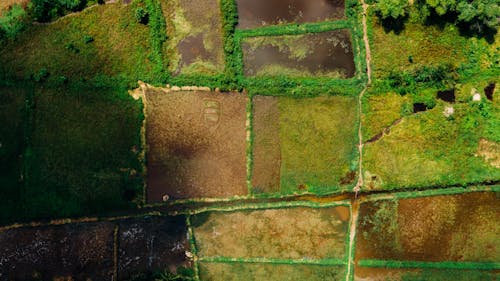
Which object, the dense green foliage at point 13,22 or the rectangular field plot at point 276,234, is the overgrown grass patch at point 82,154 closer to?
the dense green foliage at point 13,22

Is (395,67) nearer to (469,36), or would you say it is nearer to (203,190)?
(469,36)

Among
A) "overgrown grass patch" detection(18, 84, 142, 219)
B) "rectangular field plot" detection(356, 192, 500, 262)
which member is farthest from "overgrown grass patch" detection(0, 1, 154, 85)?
"rectangular field plot" detection(356, 192, 500, 262)

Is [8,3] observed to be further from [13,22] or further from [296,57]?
[296,57]

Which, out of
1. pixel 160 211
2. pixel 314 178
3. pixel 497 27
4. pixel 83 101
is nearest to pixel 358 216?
pixel 314 178

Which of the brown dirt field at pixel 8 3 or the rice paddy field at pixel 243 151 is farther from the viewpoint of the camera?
the brown dirt field at pixel 8 3

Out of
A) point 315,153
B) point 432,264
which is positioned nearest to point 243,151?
point 315,153

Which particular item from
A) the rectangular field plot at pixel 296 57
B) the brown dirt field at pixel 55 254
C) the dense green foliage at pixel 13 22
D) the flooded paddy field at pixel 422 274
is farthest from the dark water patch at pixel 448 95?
the dense green foliage at pixel 13 22

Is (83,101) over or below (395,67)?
below
